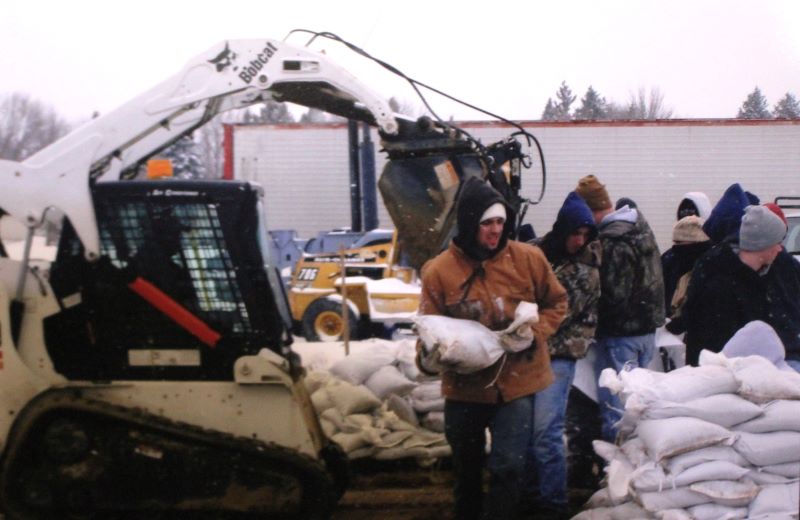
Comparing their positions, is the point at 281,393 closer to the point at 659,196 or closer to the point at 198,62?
the point at 198,62

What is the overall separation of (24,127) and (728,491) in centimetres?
1687

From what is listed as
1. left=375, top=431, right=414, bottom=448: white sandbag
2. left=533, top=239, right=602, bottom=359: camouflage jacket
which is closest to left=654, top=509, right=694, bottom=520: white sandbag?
left=533, top=239, right=602, bottom=359: camouflage jacket

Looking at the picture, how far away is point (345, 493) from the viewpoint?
5520mm

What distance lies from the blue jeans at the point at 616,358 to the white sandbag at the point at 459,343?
62.1 inches

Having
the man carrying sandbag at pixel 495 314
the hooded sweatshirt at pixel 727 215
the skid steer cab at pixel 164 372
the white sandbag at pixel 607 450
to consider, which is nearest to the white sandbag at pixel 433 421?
the white sandbag at pixel 607 450

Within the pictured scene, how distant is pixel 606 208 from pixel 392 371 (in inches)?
70.8

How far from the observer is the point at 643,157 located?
23406mm

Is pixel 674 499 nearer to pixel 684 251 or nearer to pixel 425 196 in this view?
pixel 425 196

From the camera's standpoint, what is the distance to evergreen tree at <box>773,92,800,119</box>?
1940 inches

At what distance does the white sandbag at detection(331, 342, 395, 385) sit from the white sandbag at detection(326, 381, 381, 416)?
1.02ft

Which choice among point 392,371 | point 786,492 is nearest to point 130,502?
point 392,371

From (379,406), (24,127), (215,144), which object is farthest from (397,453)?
(215,144)

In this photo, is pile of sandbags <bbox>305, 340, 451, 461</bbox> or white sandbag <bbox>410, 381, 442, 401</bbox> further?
white sandbag <bbox>410, 381, 442, 401</bbox>

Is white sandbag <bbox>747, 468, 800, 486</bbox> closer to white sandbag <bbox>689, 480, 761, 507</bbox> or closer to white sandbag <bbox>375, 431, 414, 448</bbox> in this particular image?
white sandbag <bbox>689, 480, 761, 507</bbox>
